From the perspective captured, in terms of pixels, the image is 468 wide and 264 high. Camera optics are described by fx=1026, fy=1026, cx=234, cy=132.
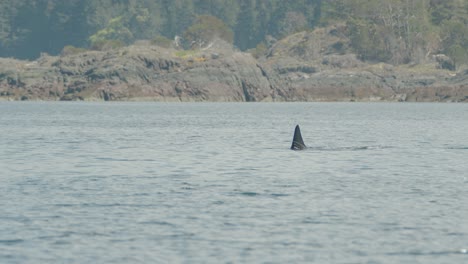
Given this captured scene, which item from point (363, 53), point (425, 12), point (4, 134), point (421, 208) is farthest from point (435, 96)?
point (421, 208)

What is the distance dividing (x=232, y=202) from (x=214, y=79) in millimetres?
112379

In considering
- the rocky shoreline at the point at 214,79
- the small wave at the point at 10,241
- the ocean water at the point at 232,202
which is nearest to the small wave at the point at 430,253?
the ocean water at the point at 232,202

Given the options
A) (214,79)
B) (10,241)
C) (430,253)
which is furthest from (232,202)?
(214,79)

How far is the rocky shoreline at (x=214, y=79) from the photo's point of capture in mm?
138000

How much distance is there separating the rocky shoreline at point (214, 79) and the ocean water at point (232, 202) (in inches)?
3346

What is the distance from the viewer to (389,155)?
4556 centimetres

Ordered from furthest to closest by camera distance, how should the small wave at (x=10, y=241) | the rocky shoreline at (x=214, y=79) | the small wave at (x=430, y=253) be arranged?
1. the rocky shoreline at (x=214, y=79)
2. the small wave at (x=10, y=241)
3. the small wave at (x=430, y=253)

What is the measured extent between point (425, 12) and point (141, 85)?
198 ft

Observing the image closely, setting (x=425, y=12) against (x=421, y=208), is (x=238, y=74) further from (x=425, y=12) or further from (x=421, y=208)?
(x=421, y=208)

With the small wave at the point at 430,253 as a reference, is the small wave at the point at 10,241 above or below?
above

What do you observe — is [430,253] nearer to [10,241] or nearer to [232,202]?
[232,202]

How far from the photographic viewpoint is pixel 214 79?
5497 inches

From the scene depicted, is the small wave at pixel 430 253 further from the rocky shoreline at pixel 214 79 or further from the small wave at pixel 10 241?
the rocky shoreline at pixel 214 79

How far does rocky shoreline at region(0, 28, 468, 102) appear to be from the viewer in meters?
138
